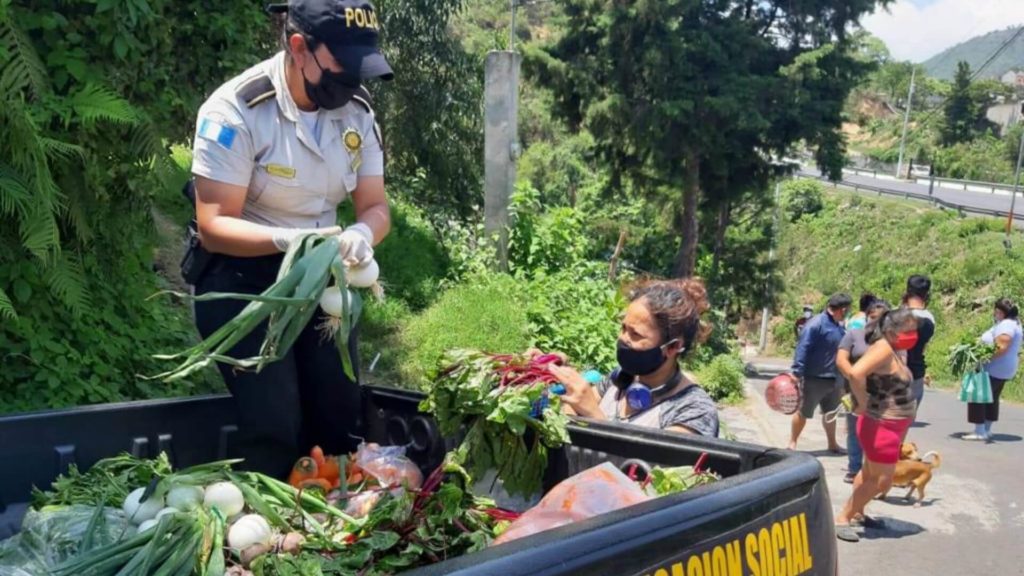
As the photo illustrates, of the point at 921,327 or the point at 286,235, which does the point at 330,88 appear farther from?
the point at 921,327

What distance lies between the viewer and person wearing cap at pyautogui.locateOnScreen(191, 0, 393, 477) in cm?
262

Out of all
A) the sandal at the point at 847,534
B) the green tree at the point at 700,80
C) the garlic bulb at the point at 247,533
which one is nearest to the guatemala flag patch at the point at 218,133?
the garlic bulb at the point at 247,533

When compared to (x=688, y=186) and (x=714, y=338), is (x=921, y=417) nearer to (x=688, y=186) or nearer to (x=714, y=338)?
(x=714, y=338)

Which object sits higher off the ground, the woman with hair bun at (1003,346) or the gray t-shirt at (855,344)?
the gray t-shirt at (855,344)

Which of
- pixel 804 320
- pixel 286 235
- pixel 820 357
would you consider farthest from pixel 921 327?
pixel 286 235

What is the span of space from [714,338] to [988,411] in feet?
38.9

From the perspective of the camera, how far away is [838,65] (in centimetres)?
2416

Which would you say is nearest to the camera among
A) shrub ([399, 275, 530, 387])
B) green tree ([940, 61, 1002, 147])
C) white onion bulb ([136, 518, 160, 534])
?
white onion bulb ([136, 518, 160, 534])

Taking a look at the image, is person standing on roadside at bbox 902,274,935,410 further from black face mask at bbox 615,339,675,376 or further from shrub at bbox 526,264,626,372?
black face mask at bbox 615,339,675,376

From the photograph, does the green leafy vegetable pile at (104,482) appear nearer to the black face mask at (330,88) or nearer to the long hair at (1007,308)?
the black face mask at (330,88)

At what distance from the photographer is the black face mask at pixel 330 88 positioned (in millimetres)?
2686

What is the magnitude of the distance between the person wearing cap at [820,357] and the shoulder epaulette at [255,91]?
7901 mm

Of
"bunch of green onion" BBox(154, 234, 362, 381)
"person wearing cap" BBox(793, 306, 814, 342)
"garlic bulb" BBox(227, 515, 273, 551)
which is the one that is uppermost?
"bunch of green onion" BBox(154, 234, 362, 381)

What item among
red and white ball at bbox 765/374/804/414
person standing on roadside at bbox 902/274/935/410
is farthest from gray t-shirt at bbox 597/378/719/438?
red and white ball at bbox 765/374/804/414
